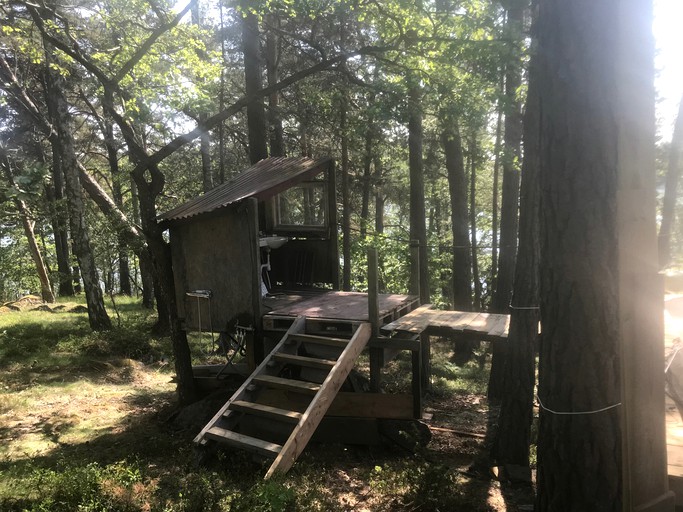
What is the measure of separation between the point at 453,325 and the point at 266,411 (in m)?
2.95

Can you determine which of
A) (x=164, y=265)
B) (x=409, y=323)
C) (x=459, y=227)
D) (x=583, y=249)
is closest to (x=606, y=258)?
(x=583, y=249)

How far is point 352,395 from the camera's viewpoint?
6.61 metres

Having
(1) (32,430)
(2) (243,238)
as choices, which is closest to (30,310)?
(1) (32,430)

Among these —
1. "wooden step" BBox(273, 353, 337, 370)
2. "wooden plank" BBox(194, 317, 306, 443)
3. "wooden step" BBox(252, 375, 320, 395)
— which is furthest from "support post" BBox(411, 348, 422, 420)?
"wooden plank" BBox(194, 317, 306, 443)

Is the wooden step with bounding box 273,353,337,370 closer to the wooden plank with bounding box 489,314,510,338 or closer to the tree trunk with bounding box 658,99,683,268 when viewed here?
the wooden plank with bounding box 489,314,510,338

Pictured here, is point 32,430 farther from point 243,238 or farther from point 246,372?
point 243,238

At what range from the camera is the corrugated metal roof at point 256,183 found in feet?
22.2

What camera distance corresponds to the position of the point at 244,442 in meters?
4.96

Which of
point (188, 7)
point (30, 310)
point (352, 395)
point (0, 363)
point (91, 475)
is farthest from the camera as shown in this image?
point (30, 310)

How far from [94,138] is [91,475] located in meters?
18.1

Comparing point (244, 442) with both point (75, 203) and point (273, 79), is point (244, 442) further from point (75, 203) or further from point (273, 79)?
point (273, 79)

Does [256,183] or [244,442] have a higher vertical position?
[256,183]

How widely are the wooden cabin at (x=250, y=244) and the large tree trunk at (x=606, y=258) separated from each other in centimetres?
449

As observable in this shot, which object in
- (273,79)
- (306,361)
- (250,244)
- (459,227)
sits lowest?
(306,361)
